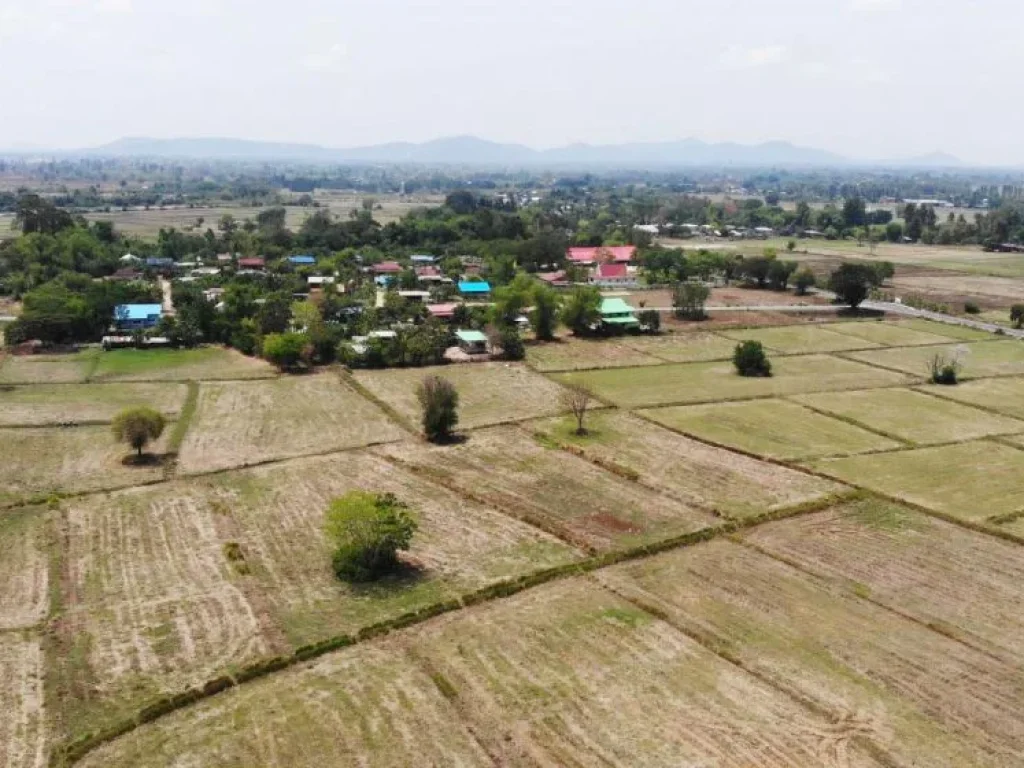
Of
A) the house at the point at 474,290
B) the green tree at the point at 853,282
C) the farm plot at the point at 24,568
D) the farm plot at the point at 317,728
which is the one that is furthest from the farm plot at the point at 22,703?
the green tree at the point at 853,282

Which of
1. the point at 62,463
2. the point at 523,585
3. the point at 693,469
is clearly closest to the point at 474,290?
the point at 693,469

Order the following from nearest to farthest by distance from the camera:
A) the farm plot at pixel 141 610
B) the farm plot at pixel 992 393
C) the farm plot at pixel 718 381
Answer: the farm plot at pixel 141 610
the farm plot at pixel 992 393
the farm plot at pixel 718 381

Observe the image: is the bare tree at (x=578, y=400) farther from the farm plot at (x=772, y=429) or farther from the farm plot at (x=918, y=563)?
the farm plot at (x=918, y=563)

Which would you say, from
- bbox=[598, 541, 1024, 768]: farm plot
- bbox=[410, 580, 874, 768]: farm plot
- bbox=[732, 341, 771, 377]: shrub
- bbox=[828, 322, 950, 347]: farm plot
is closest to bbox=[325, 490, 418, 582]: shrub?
bbox=[410, 580, 874, 768]: farm plot

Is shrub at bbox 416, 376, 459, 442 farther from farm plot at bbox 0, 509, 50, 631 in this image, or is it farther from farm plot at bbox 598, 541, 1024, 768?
farm plot at bbox 0, 509, 50, 631

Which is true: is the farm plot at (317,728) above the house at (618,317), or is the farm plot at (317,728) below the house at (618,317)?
below

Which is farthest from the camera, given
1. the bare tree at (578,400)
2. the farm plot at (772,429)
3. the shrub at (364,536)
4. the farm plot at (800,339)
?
the farm plot at (800,339)
